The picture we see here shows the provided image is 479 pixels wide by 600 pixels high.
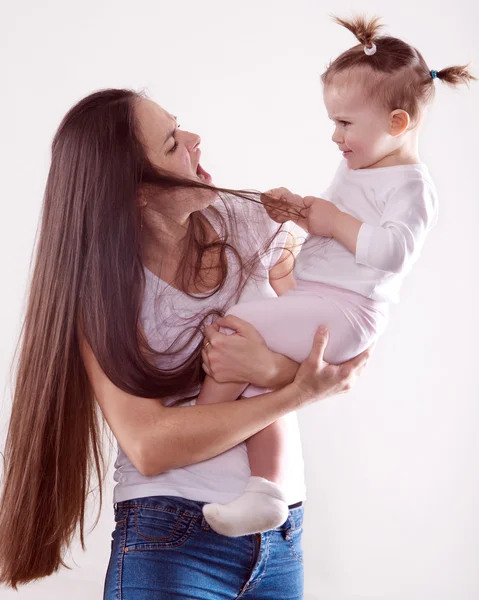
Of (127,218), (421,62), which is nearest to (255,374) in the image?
(127,218)

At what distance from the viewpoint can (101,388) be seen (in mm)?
1630

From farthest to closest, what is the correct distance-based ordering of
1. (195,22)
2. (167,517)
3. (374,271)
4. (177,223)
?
1. (195,22)
2. (177,223)
3. (374,271)
4. (167,517)

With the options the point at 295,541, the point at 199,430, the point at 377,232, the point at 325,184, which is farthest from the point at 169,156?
the point at 325,184

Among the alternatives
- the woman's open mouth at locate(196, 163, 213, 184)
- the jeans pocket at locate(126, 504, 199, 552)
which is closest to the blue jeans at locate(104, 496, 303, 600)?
the jeans pocket at locate(126, 504, 199, 552)

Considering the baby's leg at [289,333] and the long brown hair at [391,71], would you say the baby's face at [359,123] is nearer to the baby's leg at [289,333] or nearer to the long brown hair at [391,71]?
the long brown hair at [391,71]

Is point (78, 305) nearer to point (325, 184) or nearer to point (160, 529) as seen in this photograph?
point (160, 529)

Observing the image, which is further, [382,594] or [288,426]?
[382,594]

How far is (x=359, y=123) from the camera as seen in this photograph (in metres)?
1.69

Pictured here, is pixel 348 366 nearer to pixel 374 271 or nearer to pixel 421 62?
pixel 374 271

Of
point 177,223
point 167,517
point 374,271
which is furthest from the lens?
point 177,223

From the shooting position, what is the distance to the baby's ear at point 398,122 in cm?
167

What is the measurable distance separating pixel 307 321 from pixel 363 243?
0.65ft

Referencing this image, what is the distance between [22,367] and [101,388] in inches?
8.8

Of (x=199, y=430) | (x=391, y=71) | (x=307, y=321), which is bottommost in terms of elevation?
(x=199, y=430)
